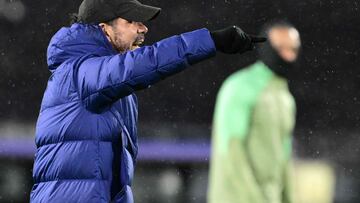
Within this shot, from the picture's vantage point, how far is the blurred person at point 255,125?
6.13 feet

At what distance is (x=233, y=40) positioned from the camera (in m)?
2.77

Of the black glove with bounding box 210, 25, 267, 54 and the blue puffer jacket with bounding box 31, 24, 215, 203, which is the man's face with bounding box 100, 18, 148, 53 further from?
the black glove with bounding box 210, 25, 267, 54

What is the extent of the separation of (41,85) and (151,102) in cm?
130

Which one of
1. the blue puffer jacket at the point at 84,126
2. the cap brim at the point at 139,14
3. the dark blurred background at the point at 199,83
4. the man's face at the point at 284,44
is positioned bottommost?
the dark blurred background at the point at 199,83

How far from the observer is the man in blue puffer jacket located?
294cm

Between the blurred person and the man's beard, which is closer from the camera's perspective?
the blurred person

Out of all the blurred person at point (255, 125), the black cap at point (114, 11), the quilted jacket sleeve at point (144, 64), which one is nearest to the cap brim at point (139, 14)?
the black cap at point (114, 11)

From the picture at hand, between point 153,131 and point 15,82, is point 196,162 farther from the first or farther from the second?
point 15,82

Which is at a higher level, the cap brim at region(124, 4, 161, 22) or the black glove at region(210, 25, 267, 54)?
the black glove at region(210, 25, 267, 54)

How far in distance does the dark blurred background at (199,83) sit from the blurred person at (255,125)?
5.81m

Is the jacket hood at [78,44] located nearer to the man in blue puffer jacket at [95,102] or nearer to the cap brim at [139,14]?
the man in blue puffer jacket at [95,102]

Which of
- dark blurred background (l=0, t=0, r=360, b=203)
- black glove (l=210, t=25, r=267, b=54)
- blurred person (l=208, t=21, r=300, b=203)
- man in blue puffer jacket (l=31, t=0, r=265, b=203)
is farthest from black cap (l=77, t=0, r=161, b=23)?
dark blurred background (l=0, t=0, r=360, b=203)

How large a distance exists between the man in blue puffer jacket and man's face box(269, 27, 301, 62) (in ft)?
3.40

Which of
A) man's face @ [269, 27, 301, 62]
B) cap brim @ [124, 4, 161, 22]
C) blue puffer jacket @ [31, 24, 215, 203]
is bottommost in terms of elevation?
blue puffer jacket @ [31, 24, 215, 203]
